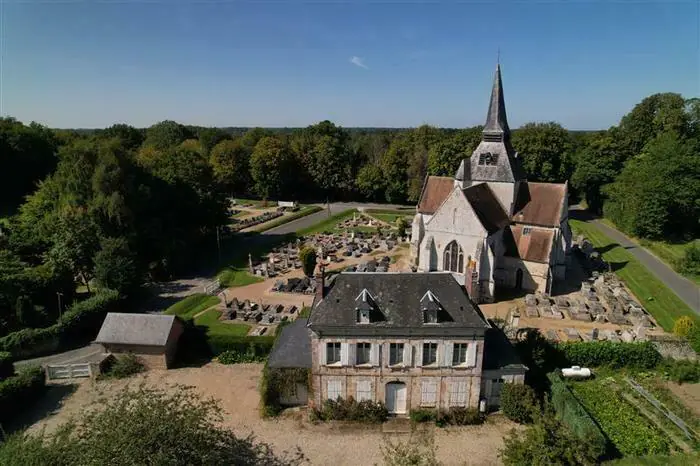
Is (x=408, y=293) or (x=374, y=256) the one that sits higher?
(x=408, y=293)

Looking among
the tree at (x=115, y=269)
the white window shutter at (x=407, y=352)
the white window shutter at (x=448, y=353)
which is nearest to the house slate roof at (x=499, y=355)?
the white window shutter at (x=448, y=353)

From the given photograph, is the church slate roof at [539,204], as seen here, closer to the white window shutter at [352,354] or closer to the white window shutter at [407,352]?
the white window shutter at [407,352]

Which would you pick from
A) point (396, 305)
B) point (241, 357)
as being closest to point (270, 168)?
point (241, 357)

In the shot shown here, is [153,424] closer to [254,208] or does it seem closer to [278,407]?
[278,407]

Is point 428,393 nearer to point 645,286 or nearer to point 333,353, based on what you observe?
point 333,353

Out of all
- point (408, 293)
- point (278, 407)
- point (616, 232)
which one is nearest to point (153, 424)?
point (278, 407)

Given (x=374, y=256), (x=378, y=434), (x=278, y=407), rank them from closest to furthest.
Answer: (x=378, y=434)
(x=278, y=407)
(x=374, y=256)
